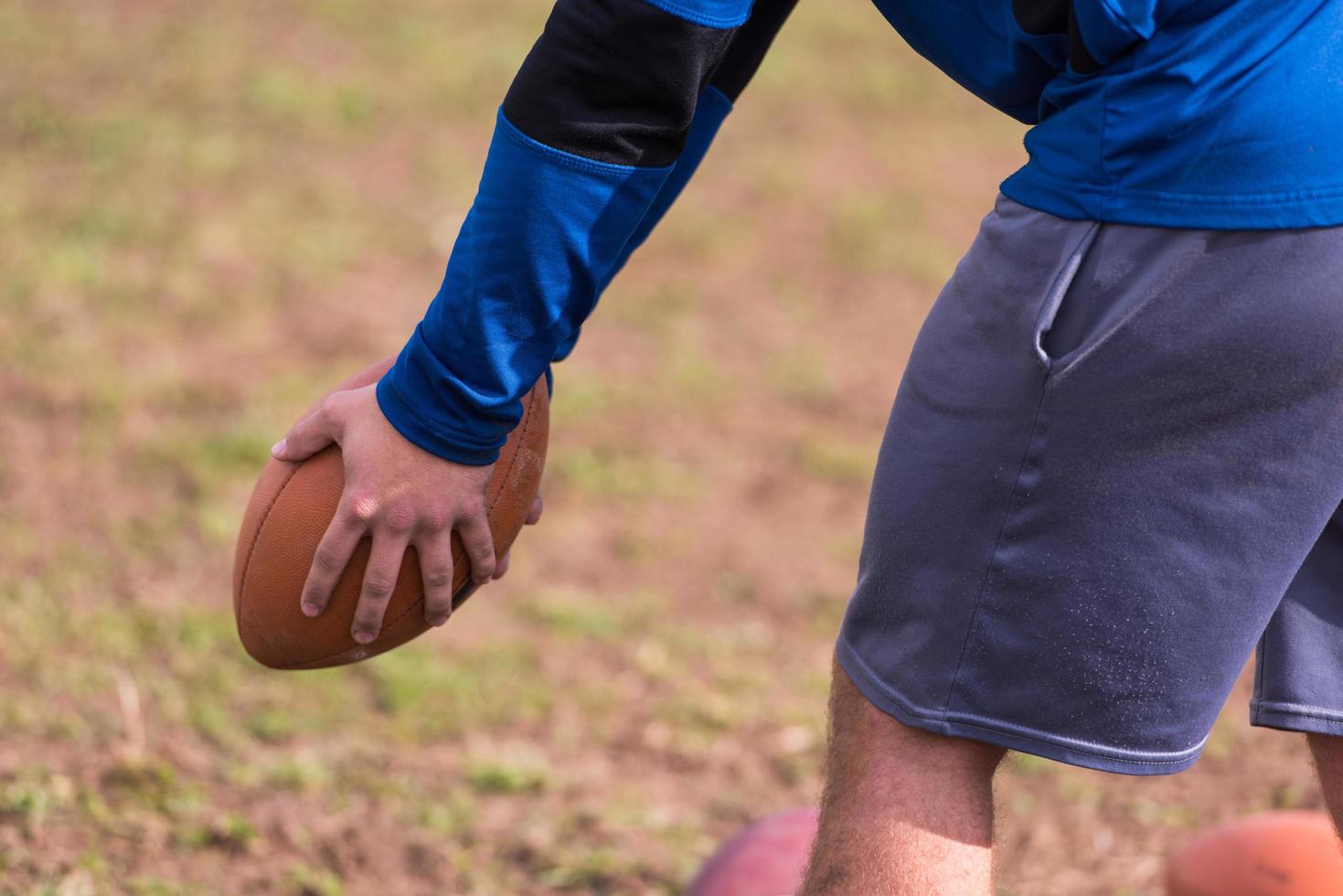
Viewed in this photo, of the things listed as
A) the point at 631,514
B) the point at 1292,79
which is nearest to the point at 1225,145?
the point at 1292,79

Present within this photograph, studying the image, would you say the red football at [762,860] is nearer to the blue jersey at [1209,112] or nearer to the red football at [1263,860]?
the red football at [1263,860]

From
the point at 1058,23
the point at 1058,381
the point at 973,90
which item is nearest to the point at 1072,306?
the point at 1058,381

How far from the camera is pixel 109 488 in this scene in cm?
441

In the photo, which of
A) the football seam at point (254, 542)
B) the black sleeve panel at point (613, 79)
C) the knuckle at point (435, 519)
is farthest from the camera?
the football seam at point (254, 542)

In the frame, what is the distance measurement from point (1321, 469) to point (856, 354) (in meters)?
4.29

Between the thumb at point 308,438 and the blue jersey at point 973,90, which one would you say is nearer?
the blue jersey at point 973,90

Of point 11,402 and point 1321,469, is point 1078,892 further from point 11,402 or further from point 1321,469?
point 11,402

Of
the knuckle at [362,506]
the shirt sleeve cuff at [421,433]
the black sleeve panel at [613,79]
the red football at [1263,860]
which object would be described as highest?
the black sleeve panel at [613,79]

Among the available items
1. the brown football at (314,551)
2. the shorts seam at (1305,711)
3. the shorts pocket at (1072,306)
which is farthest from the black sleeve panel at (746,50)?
the shorts seam at (1305,711)

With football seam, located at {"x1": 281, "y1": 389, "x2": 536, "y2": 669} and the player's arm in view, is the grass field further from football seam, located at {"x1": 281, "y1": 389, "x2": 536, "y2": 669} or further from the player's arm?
the player's arm

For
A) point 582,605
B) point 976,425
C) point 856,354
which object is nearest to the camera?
point 976,425

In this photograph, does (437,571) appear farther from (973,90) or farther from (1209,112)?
(1209,112)

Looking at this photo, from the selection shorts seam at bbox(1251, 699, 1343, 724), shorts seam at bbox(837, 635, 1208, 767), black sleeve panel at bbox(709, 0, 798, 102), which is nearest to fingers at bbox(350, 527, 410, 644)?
shorts seam at bbox(837, 635, 1208, 767)

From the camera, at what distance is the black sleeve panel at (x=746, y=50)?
7.64ft
